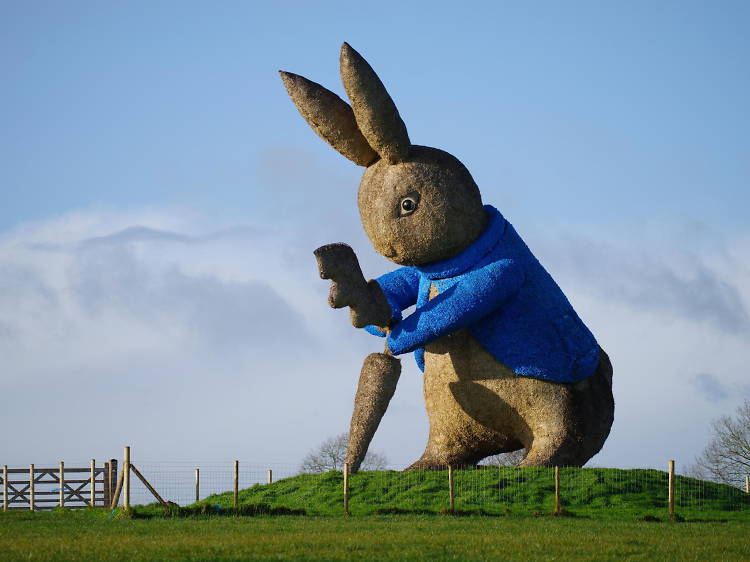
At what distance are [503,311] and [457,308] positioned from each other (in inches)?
35.8

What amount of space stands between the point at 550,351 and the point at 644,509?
2292mm

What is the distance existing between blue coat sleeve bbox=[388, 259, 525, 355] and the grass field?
2.26 m

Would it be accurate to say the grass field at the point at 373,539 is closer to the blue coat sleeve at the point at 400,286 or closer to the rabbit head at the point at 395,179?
the blue coat sleeve at the point at 400,286

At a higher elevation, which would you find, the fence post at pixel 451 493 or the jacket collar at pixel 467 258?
Result: the jacket collar at pixel 467 258

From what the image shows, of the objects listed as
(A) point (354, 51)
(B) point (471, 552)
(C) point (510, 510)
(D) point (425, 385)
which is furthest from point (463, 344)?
(B) point (471, 552)

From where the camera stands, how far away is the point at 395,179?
14.5 m

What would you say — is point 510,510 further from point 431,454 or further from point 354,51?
point 354,51

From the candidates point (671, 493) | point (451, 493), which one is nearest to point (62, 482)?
point (451, 493)

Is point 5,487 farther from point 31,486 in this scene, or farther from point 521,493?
point 521,493

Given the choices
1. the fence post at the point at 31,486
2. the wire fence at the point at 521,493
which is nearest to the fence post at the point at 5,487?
the fence post at the point at 31,486

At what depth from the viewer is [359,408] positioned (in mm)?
15258

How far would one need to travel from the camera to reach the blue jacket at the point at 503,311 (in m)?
14.2

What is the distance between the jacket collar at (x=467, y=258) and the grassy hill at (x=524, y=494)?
8.72 feet

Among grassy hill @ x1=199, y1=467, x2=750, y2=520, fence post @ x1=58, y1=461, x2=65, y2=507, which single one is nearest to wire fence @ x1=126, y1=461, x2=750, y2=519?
grassy hill @ x1=199, y1=467, x2=750, y2=520
